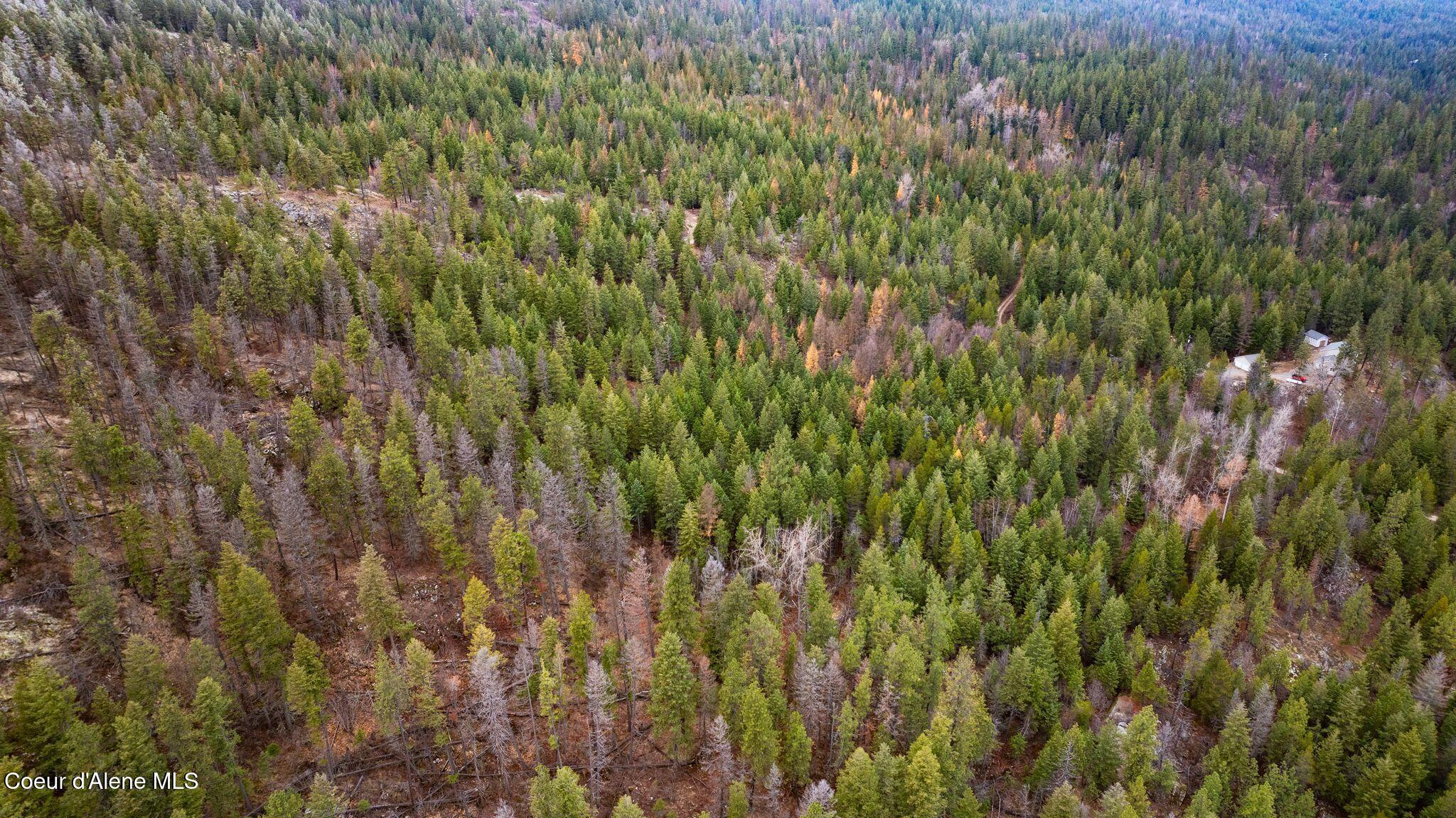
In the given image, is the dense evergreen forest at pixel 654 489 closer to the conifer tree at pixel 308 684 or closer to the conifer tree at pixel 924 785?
the conifer tree at pixel 924 785

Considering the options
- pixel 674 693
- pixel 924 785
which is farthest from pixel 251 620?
pixel 924 785

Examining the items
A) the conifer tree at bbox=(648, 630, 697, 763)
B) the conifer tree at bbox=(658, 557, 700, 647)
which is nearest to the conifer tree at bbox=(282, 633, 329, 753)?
the conifer tree at bbox=(648, 630, 697, 763)

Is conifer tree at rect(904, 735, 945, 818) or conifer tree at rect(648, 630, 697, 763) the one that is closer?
conifer tree at rect(904, 735, 945, 818)

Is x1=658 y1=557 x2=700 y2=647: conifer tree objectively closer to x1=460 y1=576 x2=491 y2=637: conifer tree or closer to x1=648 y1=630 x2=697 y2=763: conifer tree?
x1=648 y1=630 x2=697 y2=763: conifer tree

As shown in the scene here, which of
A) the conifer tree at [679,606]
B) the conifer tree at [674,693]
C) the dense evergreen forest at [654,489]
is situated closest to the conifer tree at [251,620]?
the dense evergreen forest at [654,489]

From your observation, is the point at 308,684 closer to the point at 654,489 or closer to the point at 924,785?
the point at 654,489

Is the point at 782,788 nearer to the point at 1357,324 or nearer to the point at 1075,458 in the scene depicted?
the point at 1075,458

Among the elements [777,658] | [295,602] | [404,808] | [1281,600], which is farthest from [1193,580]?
[295,602]

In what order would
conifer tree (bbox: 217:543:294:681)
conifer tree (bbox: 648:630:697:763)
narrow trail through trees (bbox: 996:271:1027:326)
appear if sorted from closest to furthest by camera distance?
1. conifer tree (bbox: 217:543:294:681)
2. conifer tree (bbox: 648:630:697:763)
3. narrow trail through trees (bbox: 996:271:1027:326)
